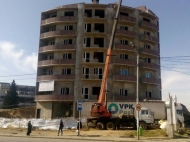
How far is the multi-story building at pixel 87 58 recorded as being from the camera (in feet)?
136

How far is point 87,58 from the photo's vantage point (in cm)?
4288

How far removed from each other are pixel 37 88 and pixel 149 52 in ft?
80.9

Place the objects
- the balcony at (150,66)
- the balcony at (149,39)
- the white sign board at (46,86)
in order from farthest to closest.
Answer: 1. the balcony at (149,39)
2. the balcony at (150,66)
3. the white sign board at (46,86)

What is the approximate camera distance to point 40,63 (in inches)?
1725

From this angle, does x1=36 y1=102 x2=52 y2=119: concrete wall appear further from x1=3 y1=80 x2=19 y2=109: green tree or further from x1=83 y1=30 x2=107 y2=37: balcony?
x1=3 y1=80 x2=19 y2=109: green tree

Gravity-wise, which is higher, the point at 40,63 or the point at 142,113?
the point at 40,63

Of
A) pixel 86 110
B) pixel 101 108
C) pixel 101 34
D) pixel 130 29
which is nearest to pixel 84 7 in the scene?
pixel 101 34

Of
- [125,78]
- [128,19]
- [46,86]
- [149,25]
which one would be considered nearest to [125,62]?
[125,78]

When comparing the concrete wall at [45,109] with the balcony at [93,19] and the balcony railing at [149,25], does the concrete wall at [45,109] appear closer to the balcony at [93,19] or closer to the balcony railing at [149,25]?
the balcony at [93,19]

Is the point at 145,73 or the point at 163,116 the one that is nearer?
the point at 163,116

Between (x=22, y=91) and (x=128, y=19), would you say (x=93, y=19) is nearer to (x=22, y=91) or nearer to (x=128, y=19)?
(x=128, y=19)

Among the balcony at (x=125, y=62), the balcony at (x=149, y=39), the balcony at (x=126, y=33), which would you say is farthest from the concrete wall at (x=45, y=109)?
the balcony at (x=149, y=39)

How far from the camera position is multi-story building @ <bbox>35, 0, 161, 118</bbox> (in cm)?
4134

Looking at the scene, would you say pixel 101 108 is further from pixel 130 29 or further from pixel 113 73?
pixel 130 29
